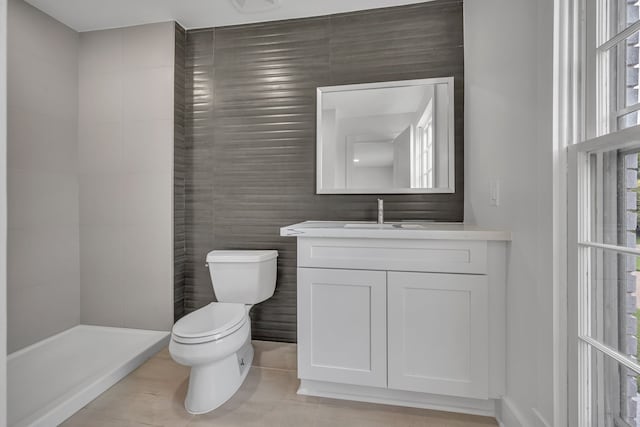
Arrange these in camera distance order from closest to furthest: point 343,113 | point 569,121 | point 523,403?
point 569,121 → point 523,403 → point 343,113

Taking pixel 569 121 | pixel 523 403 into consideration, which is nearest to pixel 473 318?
pixel 523 403

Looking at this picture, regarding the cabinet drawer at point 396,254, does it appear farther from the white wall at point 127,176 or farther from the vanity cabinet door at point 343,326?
the white wall at point 127,176

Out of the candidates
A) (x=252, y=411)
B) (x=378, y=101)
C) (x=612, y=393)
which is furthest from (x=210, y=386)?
(x=378, y=101)

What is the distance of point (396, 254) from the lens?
1.59 meters

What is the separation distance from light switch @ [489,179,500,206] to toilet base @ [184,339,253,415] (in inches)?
63.5

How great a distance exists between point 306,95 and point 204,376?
6.10ft

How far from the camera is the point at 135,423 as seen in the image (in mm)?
1528

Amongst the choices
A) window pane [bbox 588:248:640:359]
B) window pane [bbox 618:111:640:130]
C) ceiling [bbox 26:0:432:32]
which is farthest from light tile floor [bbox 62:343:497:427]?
ceiling [bbox 26:0:432:32]

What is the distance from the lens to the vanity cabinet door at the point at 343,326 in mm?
1598

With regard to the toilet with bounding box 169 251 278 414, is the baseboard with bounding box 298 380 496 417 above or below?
below

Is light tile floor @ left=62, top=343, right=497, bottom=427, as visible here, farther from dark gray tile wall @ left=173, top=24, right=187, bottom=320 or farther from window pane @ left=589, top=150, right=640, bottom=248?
window pane @ left=589, top=150, right=640, bottom=248

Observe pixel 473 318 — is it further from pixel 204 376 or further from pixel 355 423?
pixel 204 376

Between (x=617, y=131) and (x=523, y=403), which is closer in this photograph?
(x=617, y=131)

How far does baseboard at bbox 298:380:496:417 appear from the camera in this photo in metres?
1.59
